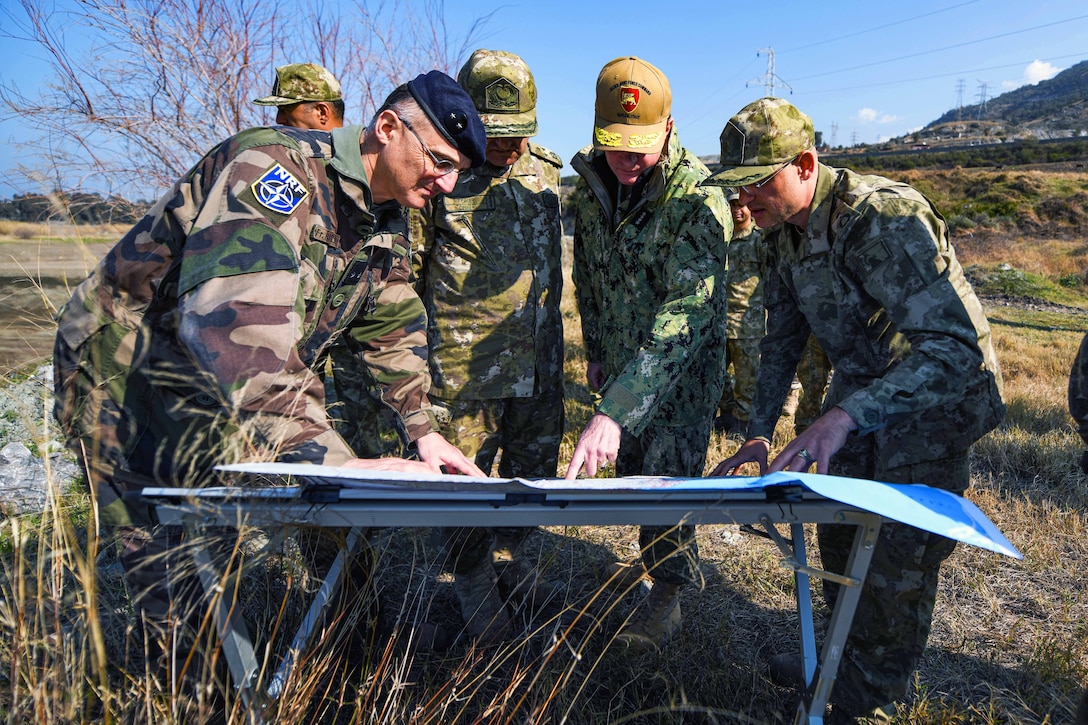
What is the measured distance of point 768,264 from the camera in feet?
9.25

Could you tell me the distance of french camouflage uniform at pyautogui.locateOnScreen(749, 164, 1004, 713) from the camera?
6.48ft

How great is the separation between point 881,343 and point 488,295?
5.40 ft

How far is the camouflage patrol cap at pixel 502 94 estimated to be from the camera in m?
2.82

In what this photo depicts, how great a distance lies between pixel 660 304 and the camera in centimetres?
281

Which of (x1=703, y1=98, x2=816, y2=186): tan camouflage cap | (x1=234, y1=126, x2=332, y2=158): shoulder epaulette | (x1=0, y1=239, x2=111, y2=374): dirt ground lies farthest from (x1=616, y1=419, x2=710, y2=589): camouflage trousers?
(x1=0, y1=239, x2=111, y2=374): dirt ground

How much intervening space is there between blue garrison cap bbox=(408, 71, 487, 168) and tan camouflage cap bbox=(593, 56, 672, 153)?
1.91ft

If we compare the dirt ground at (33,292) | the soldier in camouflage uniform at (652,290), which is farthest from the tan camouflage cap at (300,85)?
the soldier in camouflage uniform at (652,290)

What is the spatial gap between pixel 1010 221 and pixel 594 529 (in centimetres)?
2973

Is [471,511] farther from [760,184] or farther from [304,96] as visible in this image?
[304,96]

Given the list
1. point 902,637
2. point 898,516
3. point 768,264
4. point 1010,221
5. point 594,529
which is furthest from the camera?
point 1010,221

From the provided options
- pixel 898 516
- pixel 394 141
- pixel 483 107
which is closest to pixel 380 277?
pixel 394 141

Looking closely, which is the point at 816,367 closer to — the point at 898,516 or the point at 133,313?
the point at 898,516

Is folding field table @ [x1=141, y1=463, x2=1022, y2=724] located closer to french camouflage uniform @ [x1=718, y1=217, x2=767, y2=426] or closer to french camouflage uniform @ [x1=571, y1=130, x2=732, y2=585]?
french camouflage uniform @ [x1=571, y1=130, x2=732, y2=585]

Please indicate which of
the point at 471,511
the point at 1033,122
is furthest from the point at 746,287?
the point at 1033,122
